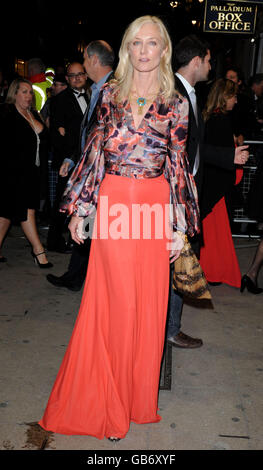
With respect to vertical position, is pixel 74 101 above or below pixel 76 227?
above

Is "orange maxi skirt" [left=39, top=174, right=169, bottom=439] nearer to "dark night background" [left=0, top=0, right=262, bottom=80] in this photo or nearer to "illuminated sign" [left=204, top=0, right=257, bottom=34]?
"illuminated sign" [left=204, top=0, right=257, bottom=34]

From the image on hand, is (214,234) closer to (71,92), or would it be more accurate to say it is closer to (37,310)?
(37,310)

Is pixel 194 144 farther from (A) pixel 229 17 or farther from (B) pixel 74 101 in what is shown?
(A) pixel 229 17

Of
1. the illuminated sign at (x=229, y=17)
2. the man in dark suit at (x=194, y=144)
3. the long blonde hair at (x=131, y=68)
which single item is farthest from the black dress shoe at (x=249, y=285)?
the illuminated sign at (x=229, y=17)

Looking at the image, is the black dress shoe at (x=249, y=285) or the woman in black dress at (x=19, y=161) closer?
the black dress shoe at (x=249, y=285)

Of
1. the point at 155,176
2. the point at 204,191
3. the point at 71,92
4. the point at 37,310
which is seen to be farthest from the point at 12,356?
the point at 71,92

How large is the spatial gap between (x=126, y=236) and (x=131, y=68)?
0.90 m

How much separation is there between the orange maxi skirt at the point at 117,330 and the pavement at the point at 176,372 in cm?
17

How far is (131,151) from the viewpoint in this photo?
8.91 feet

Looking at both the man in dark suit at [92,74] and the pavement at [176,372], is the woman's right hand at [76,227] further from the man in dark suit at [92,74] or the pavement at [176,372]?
the man in dark suit at [92,74]

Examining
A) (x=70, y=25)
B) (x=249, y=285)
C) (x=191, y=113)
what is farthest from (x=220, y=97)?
(x=70, y=25)

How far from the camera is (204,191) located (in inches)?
205

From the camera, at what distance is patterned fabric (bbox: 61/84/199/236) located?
2709 mm

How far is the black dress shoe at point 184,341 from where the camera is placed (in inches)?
167
